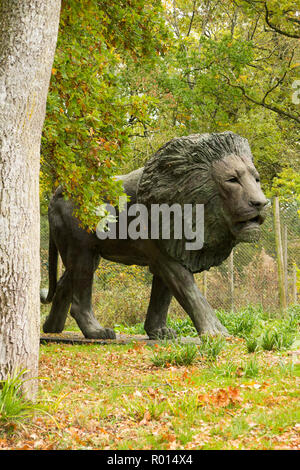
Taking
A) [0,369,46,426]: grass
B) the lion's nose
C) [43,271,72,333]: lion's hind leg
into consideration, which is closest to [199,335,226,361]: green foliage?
the lion's nose

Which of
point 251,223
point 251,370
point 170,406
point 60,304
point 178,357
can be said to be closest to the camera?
point 170,406

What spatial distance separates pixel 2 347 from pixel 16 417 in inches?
16.9

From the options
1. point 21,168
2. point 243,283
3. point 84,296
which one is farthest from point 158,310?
point 21,168

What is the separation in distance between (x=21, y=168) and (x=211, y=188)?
2601 millimetres

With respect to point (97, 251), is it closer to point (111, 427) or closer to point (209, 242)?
point (209, 242)

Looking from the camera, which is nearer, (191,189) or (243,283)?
(191,189)

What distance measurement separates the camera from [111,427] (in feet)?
10.1

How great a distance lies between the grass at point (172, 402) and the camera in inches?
111

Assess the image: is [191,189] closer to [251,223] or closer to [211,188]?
[211,188]

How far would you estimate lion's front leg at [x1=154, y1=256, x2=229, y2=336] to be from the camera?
5441 millimetres

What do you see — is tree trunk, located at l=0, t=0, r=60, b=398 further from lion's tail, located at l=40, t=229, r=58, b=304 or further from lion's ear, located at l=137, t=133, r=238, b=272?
lion's tail, located at l=40, t=229, r=58, b=304

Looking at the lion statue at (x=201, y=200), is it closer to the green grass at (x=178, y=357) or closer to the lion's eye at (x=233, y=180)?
the lion's eye at (x=233, y=180)

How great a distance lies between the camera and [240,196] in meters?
5.29

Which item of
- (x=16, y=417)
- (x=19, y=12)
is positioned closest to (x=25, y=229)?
(x=16, y=417)
